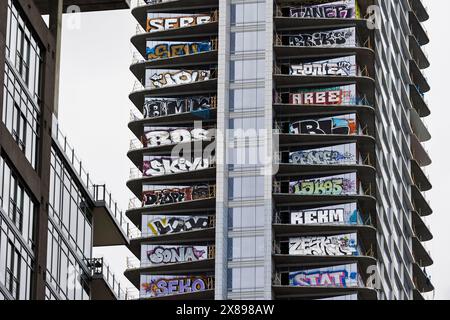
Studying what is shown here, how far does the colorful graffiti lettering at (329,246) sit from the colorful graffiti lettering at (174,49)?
24.7 meters

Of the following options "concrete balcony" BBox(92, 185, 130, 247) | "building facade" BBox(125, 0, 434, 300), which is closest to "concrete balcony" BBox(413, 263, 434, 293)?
"building facade" BBox(125, 0, 434, 300)

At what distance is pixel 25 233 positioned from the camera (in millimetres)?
67750

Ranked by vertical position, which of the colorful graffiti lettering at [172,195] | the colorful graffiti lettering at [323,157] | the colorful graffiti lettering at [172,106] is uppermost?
the colorful graffiti lettering at [172,106]

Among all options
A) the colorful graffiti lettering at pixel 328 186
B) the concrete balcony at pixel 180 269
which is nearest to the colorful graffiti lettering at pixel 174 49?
the colorful graffiti lettering at pixel 328 186

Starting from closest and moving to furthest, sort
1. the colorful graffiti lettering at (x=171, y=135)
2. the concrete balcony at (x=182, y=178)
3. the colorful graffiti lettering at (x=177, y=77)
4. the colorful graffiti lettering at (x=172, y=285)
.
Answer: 1. the colorful graffiti lettering at (x=172, y=285)
2. the concrete balcony at (x=182, y=178)
3. the colorful graffiti lettering at (x=171, y=135)
4. the colorful graffiti lettering at (x=177, y=77)

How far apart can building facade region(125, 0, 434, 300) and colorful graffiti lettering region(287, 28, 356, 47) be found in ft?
0.48

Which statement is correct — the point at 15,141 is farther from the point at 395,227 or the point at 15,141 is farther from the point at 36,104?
the point at 395,227

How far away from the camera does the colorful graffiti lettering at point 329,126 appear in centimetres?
16750

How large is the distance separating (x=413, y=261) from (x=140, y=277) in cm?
3788

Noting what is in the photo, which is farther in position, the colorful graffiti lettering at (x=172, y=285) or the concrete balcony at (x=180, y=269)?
the concrete balcony at (x=180, y=269)

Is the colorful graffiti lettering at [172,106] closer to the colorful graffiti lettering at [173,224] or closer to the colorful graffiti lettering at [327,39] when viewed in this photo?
the colorful graffiti lettering at [327,39]

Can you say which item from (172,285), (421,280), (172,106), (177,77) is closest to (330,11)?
(177,77)

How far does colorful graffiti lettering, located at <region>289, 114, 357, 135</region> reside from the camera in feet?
550
